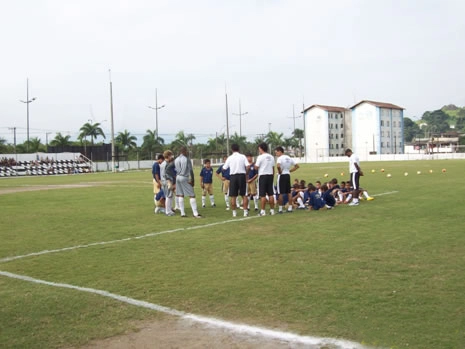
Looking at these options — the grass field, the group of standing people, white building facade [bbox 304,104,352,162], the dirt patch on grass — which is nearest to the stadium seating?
the group of standing people

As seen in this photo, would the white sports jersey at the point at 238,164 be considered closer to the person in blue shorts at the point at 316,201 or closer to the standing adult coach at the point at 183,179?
the standing adult coach at the point at 183,179

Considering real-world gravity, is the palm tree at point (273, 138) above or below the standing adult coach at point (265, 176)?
above

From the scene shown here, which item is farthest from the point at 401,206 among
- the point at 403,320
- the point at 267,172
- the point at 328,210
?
the point at 403,320

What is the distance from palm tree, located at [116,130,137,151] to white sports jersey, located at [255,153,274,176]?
267ft

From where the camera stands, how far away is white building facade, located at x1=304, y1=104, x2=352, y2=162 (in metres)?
111

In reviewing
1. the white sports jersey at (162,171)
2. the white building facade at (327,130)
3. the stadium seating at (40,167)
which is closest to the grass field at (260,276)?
the white sports jersey at (162,171)

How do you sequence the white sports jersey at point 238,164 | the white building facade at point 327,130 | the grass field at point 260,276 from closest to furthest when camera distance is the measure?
the grass field at point 260,276
the white sports jersey at point 238,164
the white building facade at point 327,130

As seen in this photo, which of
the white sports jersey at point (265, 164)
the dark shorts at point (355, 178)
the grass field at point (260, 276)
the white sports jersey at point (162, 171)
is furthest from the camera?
the dark shorts at point (355, 178)

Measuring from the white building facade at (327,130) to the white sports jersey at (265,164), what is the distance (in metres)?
95.6

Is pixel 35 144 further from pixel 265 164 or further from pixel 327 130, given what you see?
pixel 265 164

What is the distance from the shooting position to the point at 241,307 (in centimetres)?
577

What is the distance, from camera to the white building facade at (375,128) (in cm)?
10562

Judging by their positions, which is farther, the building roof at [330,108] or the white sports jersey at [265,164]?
the building roof at [330,108]

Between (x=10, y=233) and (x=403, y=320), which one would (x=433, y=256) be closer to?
→ (x=403, y=320)
